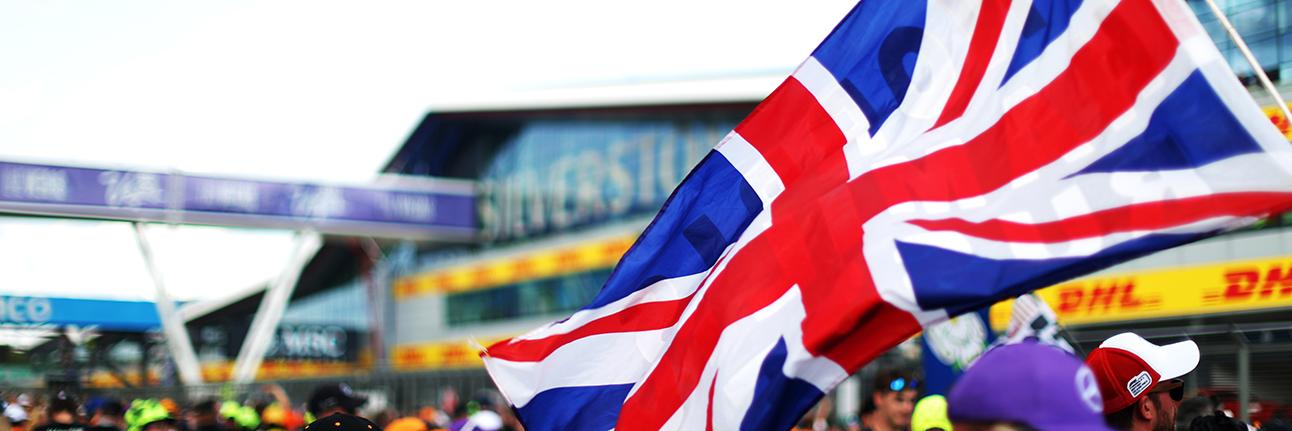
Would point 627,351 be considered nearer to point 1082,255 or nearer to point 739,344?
point 739,344

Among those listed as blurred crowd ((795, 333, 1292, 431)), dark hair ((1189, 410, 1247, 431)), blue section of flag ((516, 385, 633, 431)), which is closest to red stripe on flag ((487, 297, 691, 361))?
blue section of flag ((516, 385, 633, 431))

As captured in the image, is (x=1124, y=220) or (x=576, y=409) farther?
(x=576, y=409)

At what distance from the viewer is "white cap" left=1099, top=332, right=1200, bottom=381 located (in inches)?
150

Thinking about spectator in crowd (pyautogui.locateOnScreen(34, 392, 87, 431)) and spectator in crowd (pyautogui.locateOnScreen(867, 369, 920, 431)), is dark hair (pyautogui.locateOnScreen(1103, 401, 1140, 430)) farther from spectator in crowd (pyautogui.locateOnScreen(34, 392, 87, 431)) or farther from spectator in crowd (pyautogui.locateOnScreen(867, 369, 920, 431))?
spectator in crowd (pyautogui.locateOnScreen(34, 392, 87, 431))

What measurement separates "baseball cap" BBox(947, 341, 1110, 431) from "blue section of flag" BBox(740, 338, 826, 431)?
140cm

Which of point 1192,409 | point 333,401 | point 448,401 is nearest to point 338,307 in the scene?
point 448,401

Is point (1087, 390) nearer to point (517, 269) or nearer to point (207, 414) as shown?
point (207, 414)

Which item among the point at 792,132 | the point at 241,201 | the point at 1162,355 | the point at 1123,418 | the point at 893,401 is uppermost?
the point at 241,201

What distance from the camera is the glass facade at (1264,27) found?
17062 millimetres

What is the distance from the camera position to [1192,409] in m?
7.97

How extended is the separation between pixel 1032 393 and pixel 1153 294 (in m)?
18.4

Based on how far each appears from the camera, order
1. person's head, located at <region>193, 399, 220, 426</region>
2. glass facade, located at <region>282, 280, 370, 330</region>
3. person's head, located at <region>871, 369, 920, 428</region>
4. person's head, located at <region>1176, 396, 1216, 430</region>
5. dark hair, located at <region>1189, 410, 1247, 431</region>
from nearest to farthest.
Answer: dark hair, located at <region>1189, 410, 1247, 431</region> < person's head, located at <region>871, 369, 920, 428</region> < person's head, located at <region>1176, 396, 1216, 430</region> < person's head, located at <region>193, 399, 220, 426</region> < glass facade, located at <region>282, 280, 370, 330</region>

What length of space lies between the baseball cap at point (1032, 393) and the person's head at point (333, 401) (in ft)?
17.7

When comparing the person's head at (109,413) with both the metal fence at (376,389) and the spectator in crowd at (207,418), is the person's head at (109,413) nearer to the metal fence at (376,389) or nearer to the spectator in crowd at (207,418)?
the spectator in crowd at (207,418)
